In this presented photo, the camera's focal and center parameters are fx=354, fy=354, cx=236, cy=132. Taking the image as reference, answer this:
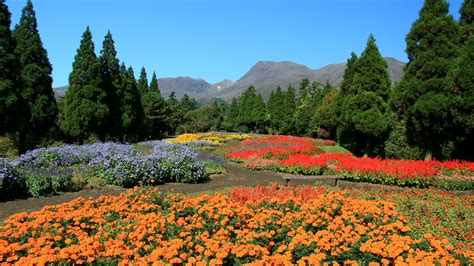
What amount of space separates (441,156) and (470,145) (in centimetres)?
147

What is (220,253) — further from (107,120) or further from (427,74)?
(107,120)

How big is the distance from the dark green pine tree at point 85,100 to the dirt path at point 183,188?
1293 centimetres

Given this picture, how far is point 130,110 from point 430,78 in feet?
96.9

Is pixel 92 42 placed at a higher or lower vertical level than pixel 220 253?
higher

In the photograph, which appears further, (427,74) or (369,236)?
(427,74)

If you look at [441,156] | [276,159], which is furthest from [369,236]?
[441,156]

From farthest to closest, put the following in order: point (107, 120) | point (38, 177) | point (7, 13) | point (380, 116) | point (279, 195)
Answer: point (107, 120) < point (380, 116) < point (7, 13) < point (38, 177) < point (279, 195)

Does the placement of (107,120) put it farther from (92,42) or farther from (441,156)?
(441,156)

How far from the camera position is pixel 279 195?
30.9 feet

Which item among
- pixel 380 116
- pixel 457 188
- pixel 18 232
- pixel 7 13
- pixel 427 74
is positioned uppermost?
pixel 7 13

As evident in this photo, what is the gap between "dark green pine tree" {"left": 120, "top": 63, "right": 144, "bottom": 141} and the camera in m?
37.7

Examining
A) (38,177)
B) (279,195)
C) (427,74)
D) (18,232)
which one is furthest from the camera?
(427,74)

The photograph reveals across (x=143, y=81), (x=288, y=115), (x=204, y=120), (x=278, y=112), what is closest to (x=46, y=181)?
(x=143, y=81)

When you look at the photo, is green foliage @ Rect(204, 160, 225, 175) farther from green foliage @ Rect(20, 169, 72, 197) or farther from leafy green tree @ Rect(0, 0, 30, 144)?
leafy green tree @ Rect(0, 0, 30, 144)
